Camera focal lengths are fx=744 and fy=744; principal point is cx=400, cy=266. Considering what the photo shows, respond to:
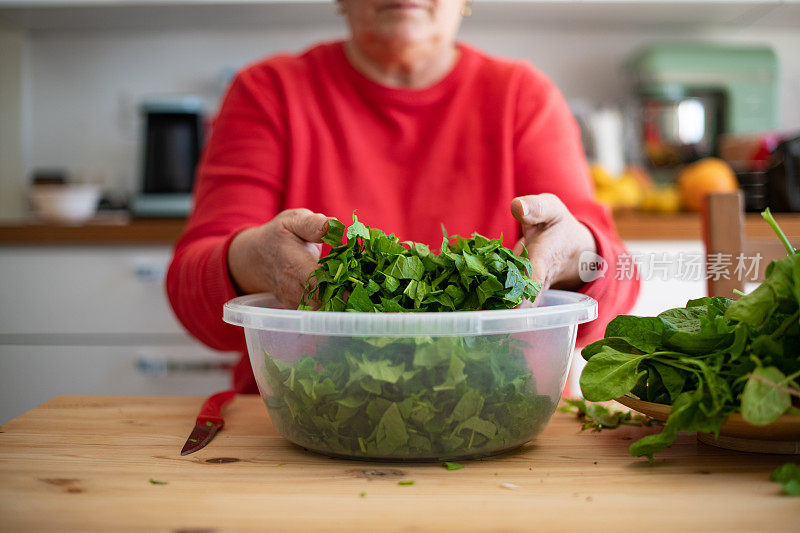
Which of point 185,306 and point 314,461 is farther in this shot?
point 185,306

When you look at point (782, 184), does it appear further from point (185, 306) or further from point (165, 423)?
point (165, 423)

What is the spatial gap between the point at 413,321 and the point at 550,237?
10.9 inches

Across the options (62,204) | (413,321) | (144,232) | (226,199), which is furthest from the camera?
(62,204)

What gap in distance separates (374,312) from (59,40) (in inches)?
92.9

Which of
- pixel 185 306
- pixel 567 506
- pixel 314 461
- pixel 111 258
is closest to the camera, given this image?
pixel 567 506

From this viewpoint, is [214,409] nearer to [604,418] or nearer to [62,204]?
[604,418]

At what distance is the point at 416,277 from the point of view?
1.90ft

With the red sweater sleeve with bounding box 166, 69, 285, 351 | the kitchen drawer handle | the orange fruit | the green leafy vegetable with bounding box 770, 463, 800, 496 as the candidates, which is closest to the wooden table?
the green leafy vegetable with bounding box 770, 463, 800, 496

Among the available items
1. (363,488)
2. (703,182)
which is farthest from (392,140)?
(703,182)

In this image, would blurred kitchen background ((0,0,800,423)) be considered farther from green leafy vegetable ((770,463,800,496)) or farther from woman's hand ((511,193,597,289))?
green leafy vegetable ((770,463,800,496))

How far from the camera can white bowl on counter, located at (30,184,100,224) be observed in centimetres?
204

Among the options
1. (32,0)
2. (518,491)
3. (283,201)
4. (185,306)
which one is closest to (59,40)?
(32,0)

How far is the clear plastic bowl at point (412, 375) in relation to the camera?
54 centimetres

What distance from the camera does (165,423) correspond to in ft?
2.46
